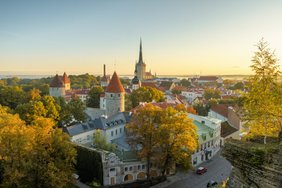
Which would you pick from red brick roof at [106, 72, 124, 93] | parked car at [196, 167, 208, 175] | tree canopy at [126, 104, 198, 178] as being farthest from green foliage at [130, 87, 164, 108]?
tree canopy at [126, 104, 198, 178]

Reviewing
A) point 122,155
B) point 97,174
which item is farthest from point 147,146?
point 97,174

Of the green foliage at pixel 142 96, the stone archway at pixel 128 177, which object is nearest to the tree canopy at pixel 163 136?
the stone archway at pixel 128 177

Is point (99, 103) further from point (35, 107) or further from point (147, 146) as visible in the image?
point (147, 146)

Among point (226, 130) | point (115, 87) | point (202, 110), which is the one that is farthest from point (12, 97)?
point (226, 130)

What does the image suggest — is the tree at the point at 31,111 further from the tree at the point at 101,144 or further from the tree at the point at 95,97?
the tree at the point at 95,97

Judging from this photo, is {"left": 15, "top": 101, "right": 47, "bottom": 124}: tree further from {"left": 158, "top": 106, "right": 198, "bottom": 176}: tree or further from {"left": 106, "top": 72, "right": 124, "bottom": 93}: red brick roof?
{"left": 158, "top": 106, "right": 198, "bottom": 176}: tree
